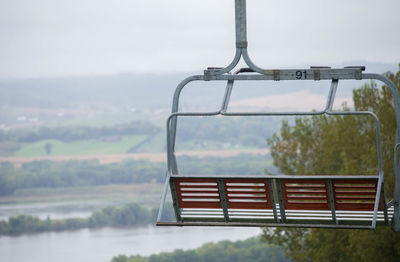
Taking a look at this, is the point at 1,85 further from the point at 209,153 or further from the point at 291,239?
the point at 291,239

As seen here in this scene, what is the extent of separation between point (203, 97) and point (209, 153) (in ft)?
37.8

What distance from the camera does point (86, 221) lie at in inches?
3376

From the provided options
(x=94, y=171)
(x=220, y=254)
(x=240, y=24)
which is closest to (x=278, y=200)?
(x=240, y=24)

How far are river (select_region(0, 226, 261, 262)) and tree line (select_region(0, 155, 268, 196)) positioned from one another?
769 cm

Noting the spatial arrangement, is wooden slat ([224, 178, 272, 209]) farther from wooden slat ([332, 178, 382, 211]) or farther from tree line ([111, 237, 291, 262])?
tree line ([111, 237, 291, 262])

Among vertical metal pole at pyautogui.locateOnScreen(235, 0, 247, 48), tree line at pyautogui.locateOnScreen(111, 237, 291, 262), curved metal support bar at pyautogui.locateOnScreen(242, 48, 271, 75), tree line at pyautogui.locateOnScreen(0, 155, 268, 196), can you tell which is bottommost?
tree line at pyautogui.locateOnScreen(111, 237, 291, 262)

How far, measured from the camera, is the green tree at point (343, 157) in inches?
925

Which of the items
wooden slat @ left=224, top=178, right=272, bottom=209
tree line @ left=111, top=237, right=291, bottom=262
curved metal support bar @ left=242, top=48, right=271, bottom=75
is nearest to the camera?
wooden slat @ left=224, top=178, right=272, bottom=209

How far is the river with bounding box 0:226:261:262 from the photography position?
77.7 metres

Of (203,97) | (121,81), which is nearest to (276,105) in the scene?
(203,97)

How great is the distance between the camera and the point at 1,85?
373 ft

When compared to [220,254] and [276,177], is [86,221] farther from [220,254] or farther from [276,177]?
[276,177]

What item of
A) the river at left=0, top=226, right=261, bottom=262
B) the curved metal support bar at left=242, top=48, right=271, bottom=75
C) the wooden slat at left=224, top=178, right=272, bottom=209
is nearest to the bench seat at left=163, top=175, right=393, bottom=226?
the wooden slat at left=224, top=178, right=272, bottom=209

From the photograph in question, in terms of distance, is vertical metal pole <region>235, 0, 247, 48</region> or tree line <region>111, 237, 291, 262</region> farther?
tree line <region>111, 237, 291, 262</region>
